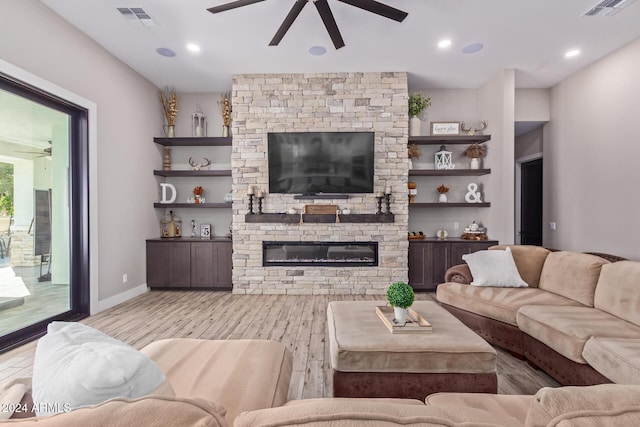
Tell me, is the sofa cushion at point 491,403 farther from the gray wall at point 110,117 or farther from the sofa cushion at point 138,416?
the gray wall at point 110,117

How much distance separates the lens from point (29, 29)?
2904mm

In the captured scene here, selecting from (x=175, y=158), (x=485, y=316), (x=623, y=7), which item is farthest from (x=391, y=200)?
(x=175, y=158)

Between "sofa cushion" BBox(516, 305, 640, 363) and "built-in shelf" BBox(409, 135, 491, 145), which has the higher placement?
"built-in shelf" BBox(409, 135, 491, 145)

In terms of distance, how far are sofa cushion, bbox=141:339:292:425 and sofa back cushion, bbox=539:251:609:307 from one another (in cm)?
262

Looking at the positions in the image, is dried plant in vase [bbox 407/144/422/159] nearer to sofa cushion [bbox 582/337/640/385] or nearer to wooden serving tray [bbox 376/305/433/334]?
wooden serving tray [bbox 376/305/433/334]

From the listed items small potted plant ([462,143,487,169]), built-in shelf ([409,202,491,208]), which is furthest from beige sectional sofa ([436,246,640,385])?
small potted plant ([462,143,487,169])

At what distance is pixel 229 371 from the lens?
1.36 metres

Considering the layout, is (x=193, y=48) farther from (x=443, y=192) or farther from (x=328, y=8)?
(x=443, y=192)

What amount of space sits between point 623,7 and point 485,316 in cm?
330

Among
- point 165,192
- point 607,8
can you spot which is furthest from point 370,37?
point 165,192

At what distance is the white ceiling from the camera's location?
10.2 feet

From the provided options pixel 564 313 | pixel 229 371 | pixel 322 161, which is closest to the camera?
pixel 229 371

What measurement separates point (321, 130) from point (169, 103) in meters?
2.61

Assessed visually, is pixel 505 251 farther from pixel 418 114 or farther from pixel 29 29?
pixel 29 29
